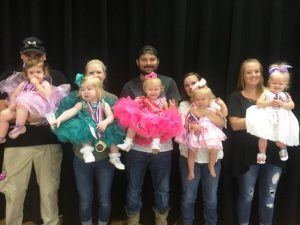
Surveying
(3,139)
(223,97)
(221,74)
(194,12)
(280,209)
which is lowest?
(280,209)

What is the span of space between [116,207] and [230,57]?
1.83m

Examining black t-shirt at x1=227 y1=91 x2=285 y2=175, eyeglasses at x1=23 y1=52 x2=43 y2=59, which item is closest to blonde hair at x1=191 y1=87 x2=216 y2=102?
black t-shirt at x1=227 y1=91 x2=285 y2=175

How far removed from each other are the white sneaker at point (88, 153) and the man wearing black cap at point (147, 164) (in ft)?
1.31

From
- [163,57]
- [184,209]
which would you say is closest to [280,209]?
[184,209]

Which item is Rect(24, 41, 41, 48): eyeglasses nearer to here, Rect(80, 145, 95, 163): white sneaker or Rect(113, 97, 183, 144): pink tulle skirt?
Rect(113, 97, 183, 144): pink tulle skirt

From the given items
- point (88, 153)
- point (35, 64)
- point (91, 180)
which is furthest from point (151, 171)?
point (35, 64)

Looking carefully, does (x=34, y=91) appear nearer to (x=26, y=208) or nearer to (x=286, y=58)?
(x=26, y=208)

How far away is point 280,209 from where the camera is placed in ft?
12.0

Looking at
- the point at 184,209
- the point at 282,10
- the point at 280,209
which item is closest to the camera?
the point at 184,209

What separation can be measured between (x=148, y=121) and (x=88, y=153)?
0.50 meters

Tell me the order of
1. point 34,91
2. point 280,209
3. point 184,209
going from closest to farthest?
point 34,91 → point 184,209 → point 280,209

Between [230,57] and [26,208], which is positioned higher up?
[230,57]

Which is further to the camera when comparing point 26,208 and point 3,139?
point 26,208

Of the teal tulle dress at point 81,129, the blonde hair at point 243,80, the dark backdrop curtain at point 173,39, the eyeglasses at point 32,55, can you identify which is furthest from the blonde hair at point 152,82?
the eyeglasses at point 32,55
